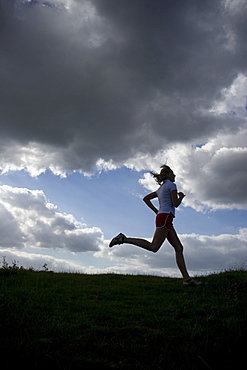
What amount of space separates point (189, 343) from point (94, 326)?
1891 millimetres

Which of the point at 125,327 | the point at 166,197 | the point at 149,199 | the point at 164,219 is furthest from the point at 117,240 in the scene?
the point at 125,327

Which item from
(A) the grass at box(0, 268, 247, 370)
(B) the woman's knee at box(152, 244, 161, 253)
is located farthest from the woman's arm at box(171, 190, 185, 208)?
(A) the grass at box(0, 268, 247, 370)

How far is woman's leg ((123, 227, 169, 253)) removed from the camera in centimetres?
964

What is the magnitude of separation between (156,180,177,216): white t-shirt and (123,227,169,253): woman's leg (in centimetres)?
58

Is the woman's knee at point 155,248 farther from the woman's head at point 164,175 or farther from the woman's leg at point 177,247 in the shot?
the woman's head at point 164,175

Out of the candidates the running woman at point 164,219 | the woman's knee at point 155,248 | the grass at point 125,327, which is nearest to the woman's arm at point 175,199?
the running woman at point 164,219

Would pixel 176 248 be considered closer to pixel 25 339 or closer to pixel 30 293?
pixel 30 293

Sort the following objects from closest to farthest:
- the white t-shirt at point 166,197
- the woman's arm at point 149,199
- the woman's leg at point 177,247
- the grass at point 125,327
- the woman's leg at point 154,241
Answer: the grass at point 125,327 < the woman's leg at point 154,241 < the white t-shirt at point 166,197 < the woman's leg at point 177,247 < the woman's arm at point 149,199

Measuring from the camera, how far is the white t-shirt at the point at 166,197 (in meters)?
10.0

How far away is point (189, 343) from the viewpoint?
585 centimetres

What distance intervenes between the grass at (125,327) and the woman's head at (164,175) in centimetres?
352

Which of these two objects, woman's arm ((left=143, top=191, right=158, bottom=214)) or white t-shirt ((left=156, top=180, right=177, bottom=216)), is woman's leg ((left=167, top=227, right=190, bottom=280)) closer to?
white t-shirt ((left=156, top=180, right=177, bottom=216))

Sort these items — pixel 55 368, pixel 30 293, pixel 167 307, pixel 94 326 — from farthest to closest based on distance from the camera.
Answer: pixel 30 293 → pixel 167 307 → pixel 94 326 → pixel 55 368

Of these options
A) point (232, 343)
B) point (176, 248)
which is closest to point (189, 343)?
point (232, 343)
